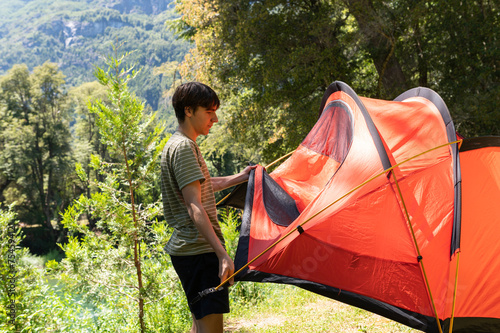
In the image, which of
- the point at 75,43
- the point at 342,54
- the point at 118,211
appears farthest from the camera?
the point at 75,43

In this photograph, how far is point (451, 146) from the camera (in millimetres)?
2947

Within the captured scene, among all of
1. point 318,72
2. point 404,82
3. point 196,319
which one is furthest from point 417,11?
point 196,319

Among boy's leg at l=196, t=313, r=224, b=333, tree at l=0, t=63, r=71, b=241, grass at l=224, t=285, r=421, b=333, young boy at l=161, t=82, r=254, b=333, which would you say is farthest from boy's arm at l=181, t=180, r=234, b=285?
tree at l=0, t=63, r=71, b=241

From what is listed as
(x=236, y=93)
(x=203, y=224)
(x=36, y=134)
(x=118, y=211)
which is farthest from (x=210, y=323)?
(x=36, y=134)

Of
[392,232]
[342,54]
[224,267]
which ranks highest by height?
[342,54]

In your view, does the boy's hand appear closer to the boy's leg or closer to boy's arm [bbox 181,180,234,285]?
boy's arm [bbox 181,180,234,285]

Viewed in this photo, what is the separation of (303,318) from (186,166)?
3.33 meters

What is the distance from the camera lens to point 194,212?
1822 millimetres

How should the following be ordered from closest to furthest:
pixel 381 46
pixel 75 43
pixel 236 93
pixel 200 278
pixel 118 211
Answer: pixel 200 278 < pixel 118 211 < pixel 381 46 < pixel 236 93 < pixel 75 43

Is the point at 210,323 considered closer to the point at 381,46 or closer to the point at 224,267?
the point at 224,267

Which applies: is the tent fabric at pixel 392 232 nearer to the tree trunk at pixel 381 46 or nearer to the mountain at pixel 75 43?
the tree trunk at pixel 381 46

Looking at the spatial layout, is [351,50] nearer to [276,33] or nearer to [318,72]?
[318,72]

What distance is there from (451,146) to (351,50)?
6961 millimetres

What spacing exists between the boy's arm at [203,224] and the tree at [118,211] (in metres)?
2.44
